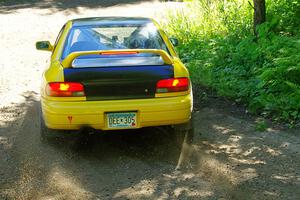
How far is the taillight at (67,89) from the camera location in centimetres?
530

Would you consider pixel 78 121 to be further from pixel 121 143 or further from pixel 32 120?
pixel 32 120

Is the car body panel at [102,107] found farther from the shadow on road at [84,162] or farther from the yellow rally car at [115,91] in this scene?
the shadow on road at [84,162]

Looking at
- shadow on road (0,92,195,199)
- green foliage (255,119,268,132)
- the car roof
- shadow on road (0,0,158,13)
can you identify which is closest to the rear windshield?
the car roof

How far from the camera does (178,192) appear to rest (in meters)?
4.71

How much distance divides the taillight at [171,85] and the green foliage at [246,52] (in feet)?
7.13

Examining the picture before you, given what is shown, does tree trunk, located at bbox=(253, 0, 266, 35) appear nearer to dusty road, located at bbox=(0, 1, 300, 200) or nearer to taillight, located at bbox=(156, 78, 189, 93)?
dusty road, located at bbox=(0, 1, 300, 200)

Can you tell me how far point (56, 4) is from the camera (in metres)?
21.2

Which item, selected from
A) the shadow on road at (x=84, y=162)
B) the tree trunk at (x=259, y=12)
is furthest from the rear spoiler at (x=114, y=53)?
the tree trunk at (x=259, y=12)

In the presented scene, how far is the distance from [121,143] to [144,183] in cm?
137

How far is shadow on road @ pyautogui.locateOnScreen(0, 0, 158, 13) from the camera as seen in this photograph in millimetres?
20312

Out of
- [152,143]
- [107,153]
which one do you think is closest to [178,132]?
[152,143]

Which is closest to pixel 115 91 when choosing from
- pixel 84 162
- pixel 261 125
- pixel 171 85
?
pixel 171 85

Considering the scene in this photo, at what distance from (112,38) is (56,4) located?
15680 mm

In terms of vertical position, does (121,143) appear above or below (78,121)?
below
